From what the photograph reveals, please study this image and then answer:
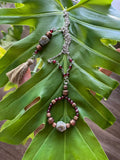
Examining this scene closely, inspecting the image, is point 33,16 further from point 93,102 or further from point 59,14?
point 93,102

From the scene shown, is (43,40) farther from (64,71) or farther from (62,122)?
(62,122)

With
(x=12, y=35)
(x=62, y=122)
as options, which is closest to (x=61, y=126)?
(x=62, y=122)

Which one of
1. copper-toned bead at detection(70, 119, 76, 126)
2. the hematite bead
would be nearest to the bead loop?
copper-toned bead at detection(70, 119, 76, 126)

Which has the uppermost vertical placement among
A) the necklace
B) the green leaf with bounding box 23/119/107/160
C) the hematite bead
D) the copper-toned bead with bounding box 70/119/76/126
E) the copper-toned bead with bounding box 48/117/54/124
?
the hematite bead

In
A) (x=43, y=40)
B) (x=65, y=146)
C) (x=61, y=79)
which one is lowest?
(x=65, y=146)

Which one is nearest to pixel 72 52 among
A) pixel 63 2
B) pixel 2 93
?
pixel 63 2

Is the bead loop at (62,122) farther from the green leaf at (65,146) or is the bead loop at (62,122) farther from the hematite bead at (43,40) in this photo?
the hematite bead at (43,40)

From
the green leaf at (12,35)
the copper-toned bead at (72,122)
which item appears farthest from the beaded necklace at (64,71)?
the green leaf at (12,35)

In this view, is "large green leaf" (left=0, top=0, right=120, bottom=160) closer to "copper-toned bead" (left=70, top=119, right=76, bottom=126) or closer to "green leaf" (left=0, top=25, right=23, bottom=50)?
"copper-toned bead" (left=70, top=119, right=76, bottom=126)
